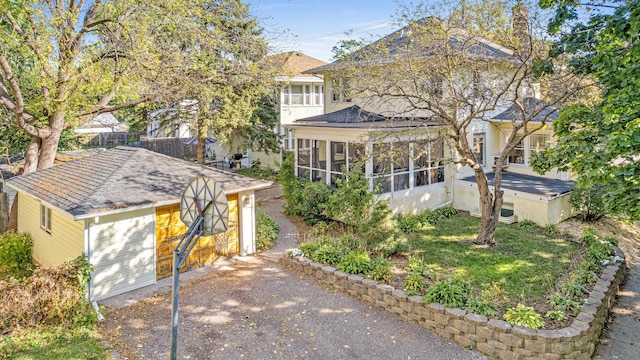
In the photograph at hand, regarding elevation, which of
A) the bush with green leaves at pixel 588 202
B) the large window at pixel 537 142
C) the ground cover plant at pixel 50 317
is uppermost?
the large window at pixel 537 142

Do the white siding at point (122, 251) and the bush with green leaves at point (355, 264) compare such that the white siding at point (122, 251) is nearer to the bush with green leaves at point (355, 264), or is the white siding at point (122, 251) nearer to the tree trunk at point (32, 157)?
the bush with green leaves at point (355, 264)

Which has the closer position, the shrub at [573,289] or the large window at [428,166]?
the shrub at [573,289]

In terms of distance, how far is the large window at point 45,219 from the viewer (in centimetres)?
1041

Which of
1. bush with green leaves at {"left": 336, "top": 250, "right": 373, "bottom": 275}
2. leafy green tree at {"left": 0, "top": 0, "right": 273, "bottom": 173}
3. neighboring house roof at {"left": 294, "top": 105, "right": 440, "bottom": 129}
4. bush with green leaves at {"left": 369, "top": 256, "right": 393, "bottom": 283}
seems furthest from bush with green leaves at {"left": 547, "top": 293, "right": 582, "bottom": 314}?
leafy green tree at {"left": 0, "top": 0, "right": 273, "bottom": 173}

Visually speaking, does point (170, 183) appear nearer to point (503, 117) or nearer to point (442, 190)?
point (442, 190)

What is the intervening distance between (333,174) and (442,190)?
14.5ft

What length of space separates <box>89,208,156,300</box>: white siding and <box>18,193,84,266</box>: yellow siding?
397mm

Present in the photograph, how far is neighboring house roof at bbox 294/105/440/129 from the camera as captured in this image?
1334 centimetres

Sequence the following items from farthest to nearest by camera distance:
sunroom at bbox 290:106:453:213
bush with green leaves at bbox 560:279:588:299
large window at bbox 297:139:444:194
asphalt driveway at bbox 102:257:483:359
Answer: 1. large window at bbox 297:139:444:194
2. sunroom at bbox 290:106:453:213
3. bush with green leaves at bbox 560:279:588:299
4. asphalt driveway at bbox 102:257:483:359

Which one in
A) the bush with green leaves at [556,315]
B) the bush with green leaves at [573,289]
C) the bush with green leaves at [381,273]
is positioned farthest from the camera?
the bush with green leaves at [381,273]

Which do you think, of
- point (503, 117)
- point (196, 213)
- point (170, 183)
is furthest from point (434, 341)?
point (503, 117)

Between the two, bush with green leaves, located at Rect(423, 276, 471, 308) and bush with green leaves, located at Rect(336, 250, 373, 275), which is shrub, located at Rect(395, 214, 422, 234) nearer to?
bush with green leaves, located at Rect(336, 250, 373, 275)

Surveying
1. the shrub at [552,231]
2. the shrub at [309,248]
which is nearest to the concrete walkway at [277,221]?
the shrub at [309,248]

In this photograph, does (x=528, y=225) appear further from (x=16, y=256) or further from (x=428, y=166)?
(x=16, y=256)
